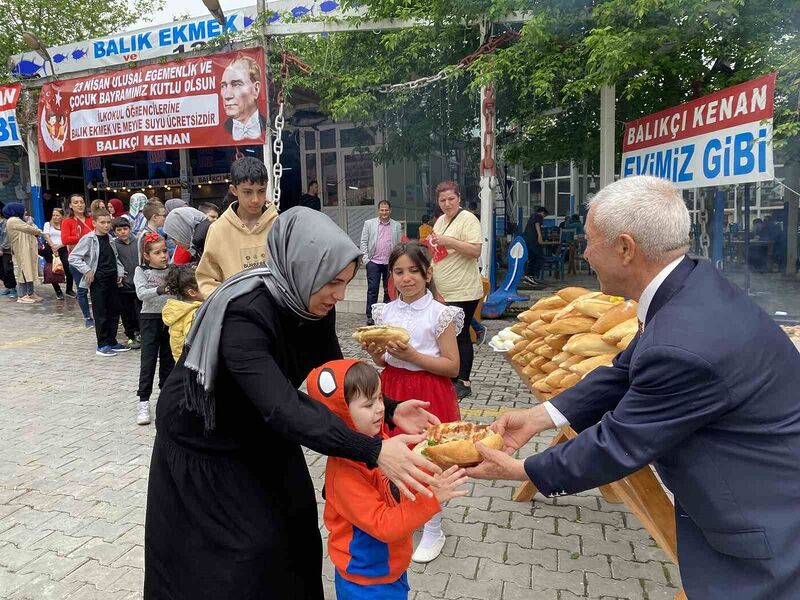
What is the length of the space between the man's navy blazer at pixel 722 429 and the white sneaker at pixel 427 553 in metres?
1.69

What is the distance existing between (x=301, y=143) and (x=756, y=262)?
44.0 ft

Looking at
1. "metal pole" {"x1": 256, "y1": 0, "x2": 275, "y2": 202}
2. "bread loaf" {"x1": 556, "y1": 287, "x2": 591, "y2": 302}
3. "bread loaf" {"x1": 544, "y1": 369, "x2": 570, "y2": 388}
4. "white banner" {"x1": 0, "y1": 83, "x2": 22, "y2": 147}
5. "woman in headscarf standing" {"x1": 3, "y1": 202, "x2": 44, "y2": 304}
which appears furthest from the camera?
"white banner" {"x1": 0, "y1": 83, "x2": 22, "y2": 147}

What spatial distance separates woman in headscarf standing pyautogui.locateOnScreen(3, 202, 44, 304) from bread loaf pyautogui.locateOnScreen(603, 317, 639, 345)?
11689mm

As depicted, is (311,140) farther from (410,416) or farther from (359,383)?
(359,383)

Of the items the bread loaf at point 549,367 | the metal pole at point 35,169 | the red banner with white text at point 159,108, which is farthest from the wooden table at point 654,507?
the metal pole at point 35,169

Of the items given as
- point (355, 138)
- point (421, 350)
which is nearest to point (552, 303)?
point (421, 350)

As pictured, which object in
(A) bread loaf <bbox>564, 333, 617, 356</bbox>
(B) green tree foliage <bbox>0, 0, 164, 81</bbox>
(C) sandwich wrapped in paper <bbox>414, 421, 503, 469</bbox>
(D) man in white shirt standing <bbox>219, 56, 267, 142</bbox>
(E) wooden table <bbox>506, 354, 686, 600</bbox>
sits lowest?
(E) wooden table <bbox>506, 354, 686, 600</bbox>

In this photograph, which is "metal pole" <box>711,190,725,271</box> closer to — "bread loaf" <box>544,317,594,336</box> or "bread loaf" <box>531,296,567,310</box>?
"bread loaf" <box>531,296,567,310</box>

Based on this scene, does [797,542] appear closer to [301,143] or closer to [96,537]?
[96,537]

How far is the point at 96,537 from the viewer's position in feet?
10.9

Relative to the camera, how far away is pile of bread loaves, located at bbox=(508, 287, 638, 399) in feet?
9.11

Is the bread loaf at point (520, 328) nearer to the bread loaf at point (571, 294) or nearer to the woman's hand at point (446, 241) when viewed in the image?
the bread loaf at point (571, 294)

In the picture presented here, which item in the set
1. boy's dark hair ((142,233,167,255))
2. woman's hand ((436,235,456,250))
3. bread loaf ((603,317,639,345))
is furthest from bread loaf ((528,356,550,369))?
boy's dark hair ((142,233,167,255))

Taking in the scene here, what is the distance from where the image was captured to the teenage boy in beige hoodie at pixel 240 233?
3832mm
